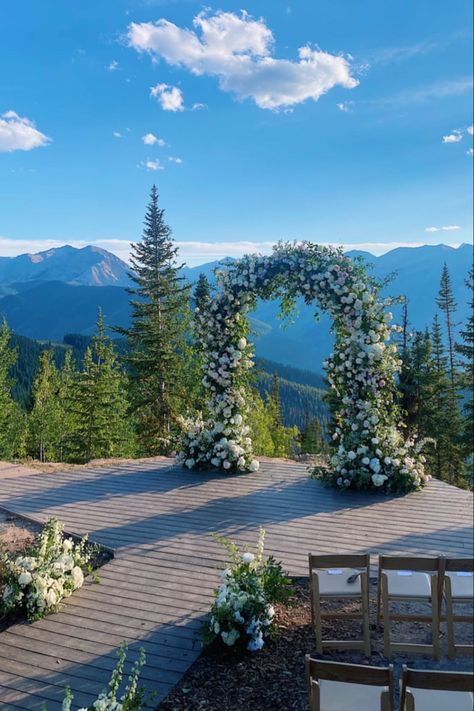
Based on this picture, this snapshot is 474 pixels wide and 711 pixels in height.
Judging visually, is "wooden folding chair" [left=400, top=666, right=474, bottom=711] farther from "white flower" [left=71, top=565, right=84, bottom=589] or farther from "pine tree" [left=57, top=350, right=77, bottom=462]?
"pine tree" [left=57, top=350, right=77, bottom=462]

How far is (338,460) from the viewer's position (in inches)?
317

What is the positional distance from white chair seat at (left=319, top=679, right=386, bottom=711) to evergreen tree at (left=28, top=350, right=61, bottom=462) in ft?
85.4

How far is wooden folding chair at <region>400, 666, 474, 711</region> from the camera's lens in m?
2.47

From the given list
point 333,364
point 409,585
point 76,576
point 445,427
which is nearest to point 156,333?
point 333,364

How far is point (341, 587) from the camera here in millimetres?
3990

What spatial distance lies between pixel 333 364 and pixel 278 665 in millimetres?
5315

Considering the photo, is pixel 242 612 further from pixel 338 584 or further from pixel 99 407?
pixel 99 407

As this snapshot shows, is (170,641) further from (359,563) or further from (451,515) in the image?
(451,515)

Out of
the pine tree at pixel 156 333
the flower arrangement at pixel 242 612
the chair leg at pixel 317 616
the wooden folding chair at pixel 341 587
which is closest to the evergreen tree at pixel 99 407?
the pine tree at pixel 156 333

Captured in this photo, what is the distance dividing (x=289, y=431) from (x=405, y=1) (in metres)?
31.7

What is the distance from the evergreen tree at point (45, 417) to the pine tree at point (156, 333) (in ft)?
26.8

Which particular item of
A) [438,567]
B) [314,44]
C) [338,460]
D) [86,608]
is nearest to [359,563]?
[438,567]

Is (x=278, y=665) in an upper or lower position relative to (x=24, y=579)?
lower

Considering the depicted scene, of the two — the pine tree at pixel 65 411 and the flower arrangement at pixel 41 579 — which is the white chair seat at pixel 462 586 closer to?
the flower arrangement at pixel 41 579
